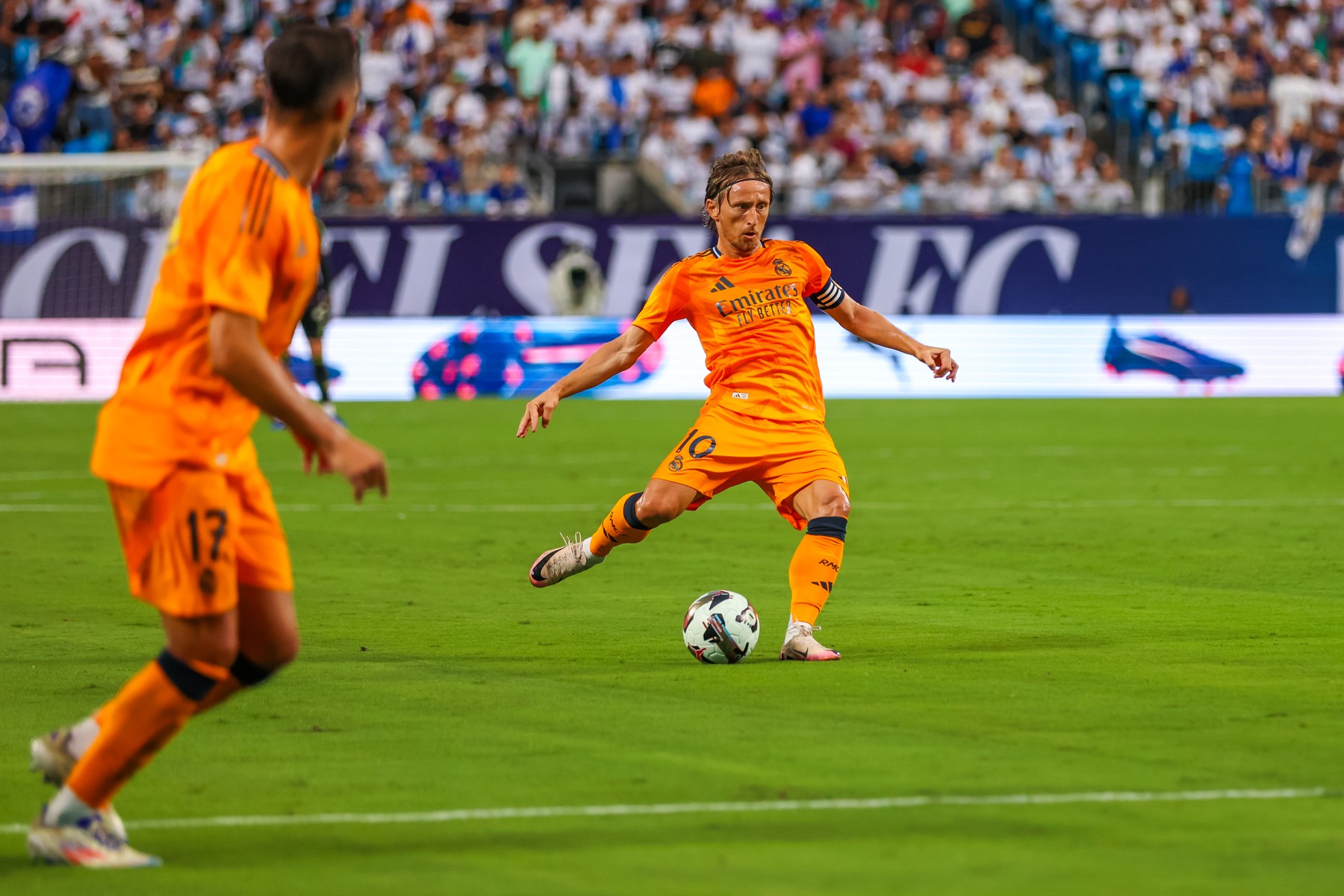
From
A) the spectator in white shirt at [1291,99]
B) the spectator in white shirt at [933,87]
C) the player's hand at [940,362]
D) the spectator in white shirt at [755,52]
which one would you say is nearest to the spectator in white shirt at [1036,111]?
the spectator in white shirt at [933,87]

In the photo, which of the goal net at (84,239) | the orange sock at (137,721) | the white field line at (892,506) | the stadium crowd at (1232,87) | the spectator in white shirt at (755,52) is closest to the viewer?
the orange sock at (137,721)

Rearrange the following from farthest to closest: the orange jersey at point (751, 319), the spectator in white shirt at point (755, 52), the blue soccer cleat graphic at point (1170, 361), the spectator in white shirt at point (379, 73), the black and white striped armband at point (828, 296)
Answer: the spectator in white shirt at point (755, 52)
the spectator in white shirt at point (379, 73)
the blue soccer cleat graphic at point (1170, 361)
the black and white striped armband at point (828, 296)
the orange jersey at point (751, 319)

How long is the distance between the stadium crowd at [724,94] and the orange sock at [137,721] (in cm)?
2263

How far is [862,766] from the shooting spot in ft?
19.3

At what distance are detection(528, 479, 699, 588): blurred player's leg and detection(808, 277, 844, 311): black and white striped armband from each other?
1.07 m

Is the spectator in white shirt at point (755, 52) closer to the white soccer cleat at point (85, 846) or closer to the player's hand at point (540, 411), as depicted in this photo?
the player's hand at point (540, 411)

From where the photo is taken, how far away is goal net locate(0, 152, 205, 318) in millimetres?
25078

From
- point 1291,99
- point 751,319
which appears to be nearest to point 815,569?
point 751,319

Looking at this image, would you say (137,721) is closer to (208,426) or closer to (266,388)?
(208,426)

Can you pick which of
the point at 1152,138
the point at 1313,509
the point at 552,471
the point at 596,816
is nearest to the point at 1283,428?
the point at 1313,509

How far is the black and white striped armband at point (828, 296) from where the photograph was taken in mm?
8555

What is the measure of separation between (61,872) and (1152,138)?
88.9 ft

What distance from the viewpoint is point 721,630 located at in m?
7.85

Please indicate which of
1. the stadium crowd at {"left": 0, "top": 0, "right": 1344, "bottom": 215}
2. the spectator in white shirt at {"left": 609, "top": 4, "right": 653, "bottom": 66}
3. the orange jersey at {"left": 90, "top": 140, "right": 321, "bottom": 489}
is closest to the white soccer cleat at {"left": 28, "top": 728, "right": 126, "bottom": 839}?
the orange jersey at {"left": 90, "top": 140, "right": 321, "bottom": 489}
